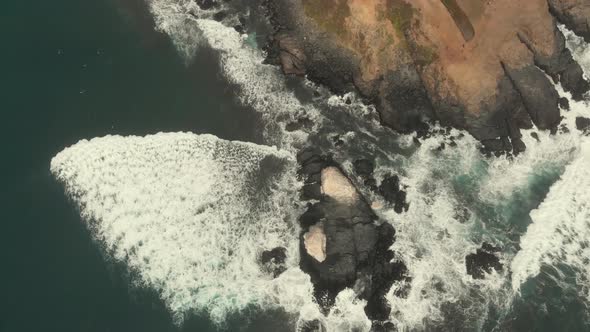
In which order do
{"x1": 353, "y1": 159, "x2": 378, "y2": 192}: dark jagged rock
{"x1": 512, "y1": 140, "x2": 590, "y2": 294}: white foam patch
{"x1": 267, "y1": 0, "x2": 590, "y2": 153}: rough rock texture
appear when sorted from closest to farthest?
{"x1": 512, "y1": 140, "x2": 590, "y2": 294}: white foam patch
{"x1": 353, "y1": 159, "x2": 378, "y2": 192}: dark jagged rock
{"x1": 267, "y1": 0, "x2": 590, "y2": 153}: rough rock texture

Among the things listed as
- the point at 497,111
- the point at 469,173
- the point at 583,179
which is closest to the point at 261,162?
the point at 469,173

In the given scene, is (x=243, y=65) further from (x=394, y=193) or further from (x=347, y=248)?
(x=347, y=248)

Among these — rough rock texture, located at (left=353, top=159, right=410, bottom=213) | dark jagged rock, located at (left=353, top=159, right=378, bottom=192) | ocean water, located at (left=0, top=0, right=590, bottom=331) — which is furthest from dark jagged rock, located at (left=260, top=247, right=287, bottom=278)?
rough rock texture, located at (left=353, top=159, right=410, bottom=213)

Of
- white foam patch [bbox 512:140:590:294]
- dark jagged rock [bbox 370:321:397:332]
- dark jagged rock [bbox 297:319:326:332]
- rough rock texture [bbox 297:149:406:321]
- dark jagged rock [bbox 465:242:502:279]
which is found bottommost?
dark jagged rock [bbox 297:319:326:332]

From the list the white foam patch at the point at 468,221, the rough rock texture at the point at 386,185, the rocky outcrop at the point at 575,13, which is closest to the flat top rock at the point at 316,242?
the white foam patch at the point at 468,221

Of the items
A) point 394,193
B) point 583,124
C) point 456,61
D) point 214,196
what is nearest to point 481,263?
point 394,193

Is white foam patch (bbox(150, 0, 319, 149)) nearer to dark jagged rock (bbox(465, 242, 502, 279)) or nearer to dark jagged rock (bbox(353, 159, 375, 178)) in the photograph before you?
dark jagged rock (bbox(353, 159, 375, 178))

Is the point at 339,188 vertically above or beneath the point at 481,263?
beneath
